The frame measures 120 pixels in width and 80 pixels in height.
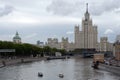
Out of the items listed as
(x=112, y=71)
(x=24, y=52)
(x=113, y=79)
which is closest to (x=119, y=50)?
(x=112, y=71)

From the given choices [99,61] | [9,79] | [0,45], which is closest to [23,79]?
[9,79]

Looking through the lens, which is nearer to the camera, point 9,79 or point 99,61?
point 9,79

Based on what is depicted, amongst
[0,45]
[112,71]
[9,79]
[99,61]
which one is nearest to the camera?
[9,79]

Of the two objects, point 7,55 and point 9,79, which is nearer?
point 9,79

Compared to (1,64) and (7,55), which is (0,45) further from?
(1,64)

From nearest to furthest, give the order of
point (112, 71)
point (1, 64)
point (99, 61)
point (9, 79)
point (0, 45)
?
point (9, 79), point (112, 71), point (1, 64), point (99, 61), point (0, 45)

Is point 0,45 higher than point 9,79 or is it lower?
higher

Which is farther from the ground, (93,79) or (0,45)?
(0,45)

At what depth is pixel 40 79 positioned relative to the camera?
69.1m

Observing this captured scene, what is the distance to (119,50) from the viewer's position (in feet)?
401

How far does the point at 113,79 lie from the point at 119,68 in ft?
43.7

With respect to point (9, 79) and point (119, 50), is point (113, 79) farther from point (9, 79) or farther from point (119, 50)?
point (119, 50)

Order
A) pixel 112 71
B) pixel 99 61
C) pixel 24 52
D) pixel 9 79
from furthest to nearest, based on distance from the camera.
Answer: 1. pixel 24 52
2. pixel 99 61
3. pixel 112 71
4. pixel 9 79

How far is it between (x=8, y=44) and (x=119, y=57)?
62.2m
